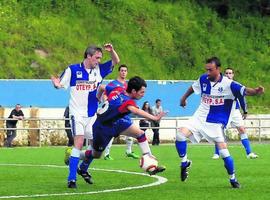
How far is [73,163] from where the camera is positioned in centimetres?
1442

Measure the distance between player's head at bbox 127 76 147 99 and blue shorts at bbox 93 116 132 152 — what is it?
0.74 meters

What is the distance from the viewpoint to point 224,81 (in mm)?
15016

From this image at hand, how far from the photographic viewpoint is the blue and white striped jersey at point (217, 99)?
1497cm

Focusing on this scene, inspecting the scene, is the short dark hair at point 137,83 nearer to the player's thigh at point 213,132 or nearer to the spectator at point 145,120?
the player's thigh at point 213,132

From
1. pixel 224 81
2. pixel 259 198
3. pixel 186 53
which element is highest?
pixel 186 53

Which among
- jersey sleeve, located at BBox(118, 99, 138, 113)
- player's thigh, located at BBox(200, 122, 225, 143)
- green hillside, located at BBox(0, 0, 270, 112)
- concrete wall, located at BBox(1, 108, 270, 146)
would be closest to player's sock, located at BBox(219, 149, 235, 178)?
player's thigh, located at BBox(200, 122, 225, 143)

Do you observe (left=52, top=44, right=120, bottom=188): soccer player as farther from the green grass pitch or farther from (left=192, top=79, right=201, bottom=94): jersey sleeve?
(left=192, top=79, right=201, bottom=94): jersey sleeve

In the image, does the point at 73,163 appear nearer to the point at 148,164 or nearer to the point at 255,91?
the point at 148,164

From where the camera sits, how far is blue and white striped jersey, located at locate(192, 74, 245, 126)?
1497 centimetres

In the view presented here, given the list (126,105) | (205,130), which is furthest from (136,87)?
(205,130)

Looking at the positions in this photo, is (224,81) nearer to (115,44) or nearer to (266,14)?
(115,44)

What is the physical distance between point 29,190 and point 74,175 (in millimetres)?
923

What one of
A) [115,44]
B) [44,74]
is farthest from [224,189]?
[115,44]

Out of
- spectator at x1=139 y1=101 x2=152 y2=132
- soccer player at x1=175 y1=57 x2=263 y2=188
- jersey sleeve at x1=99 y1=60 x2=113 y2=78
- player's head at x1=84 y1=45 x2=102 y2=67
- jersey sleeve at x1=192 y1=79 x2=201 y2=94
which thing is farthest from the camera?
spectator at x1=139 y1=101 x2=152 y2=132
